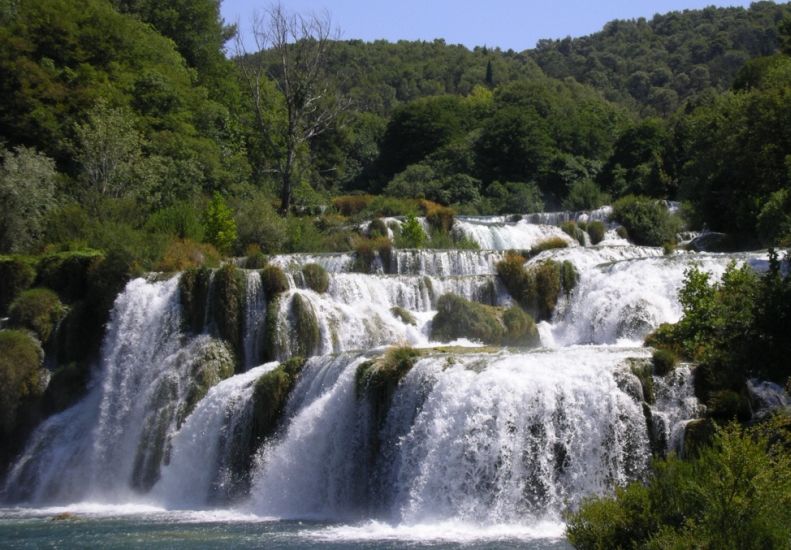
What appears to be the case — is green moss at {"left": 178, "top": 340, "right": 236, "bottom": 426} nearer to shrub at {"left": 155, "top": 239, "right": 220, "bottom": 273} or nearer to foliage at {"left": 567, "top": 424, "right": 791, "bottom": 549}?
shrub at {"left": 155, "top": 239, "right": 220, "bottom": 273}

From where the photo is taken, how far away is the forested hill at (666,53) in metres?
108

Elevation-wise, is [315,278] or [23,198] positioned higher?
[23,198]

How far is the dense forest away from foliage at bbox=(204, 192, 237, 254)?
67 millimetres

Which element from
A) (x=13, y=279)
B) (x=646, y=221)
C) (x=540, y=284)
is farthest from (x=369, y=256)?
(x=646, y=221)

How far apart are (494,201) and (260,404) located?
4075cm

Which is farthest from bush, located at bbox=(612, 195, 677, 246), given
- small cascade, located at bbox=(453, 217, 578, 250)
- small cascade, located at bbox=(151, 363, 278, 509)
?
small cascade, located at bbox=(151, 363, 278, 509)

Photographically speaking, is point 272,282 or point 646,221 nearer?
point 272,282

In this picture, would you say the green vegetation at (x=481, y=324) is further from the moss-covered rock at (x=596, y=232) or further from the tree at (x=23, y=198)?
the tree at (x=23, y=198)

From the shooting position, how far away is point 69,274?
30438mm

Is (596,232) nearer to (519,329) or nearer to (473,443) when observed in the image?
(519,329)

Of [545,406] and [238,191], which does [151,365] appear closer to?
[545,406]

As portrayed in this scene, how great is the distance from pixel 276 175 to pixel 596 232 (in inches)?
808

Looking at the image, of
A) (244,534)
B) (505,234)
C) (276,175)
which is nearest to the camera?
(244,534)

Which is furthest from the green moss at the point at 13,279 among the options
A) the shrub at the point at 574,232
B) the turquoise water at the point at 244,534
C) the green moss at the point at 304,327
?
the shrub at the point at 574,232
